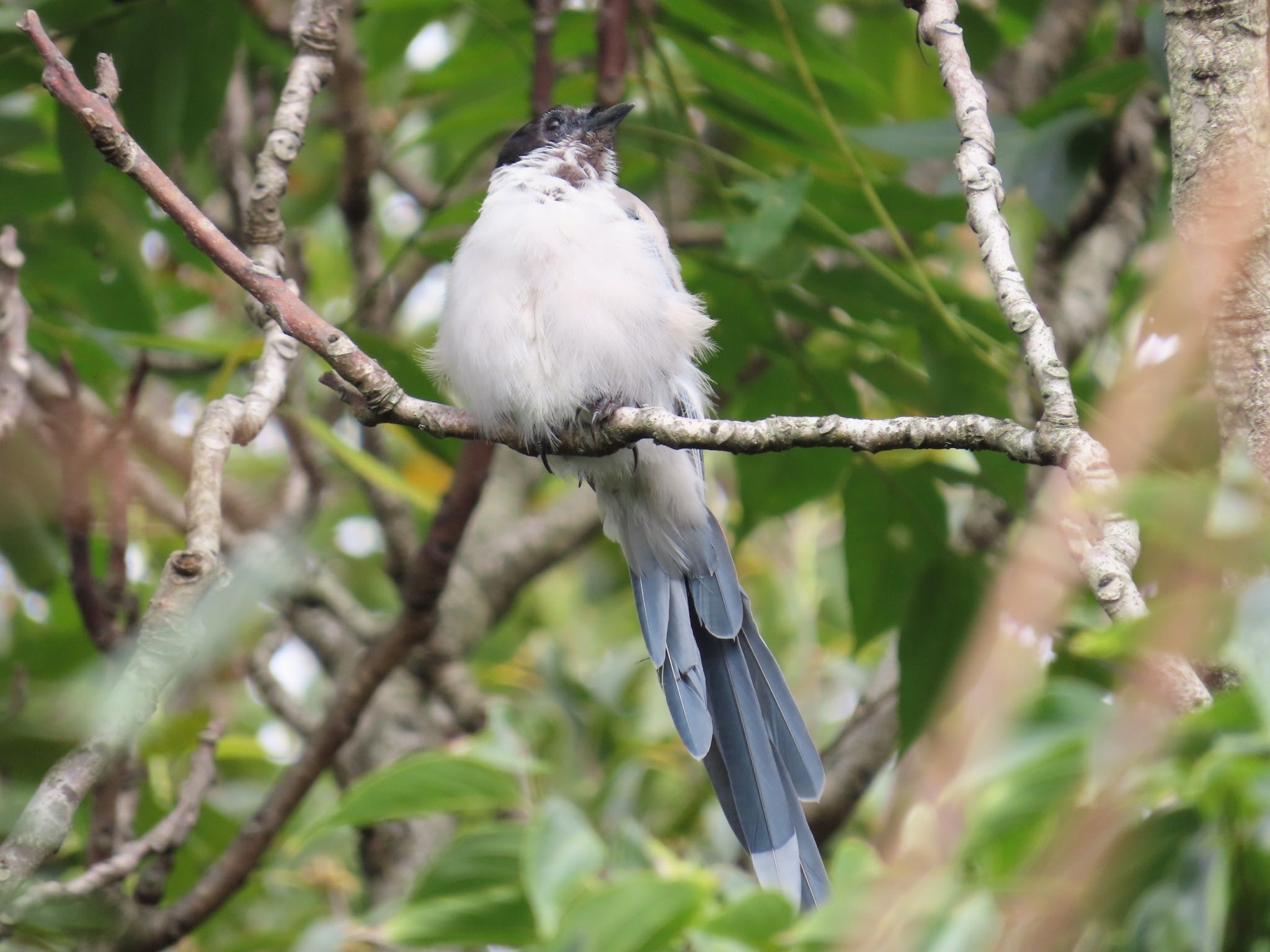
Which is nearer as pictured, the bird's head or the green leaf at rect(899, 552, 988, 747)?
the green leaf at rect(899, 552, 988, 747)

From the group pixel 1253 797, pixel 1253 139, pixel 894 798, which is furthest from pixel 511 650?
pixel 1253 797

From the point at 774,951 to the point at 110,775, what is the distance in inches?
88.6

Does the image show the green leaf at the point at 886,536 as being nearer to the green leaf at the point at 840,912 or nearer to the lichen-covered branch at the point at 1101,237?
the lichen-covered branch at the point at 1101,237

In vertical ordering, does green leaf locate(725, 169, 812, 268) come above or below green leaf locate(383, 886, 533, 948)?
above

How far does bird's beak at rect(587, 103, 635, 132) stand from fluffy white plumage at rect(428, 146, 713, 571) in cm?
29

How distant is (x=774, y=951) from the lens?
2.06 metres

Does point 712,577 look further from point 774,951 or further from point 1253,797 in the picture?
point 1253,797

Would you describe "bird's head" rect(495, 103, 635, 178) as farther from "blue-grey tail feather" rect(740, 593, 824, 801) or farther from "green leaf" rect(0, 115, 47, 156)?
"blue-grey tail feather" rect(740, 593, 824, 801)

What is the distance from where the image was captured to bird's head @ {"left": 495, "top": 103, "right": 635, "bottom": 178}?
399cm

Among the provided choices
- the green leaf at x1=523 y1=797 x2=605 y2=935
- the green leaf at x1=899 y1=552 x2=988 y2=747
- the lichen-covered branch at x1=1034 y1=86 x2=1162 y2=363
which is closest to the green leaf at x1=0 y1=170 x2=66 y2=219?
the green leaf at x1=523 y1=797 x2=605 y2=935

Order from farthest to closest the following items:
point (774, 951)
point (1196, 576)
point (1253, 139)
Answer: point (1253, 139), point (774, 951), point (1196, 576)

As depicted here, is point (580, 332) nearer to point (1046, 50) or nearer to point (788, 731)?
point (788, 731)

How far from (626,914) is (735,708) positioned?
149 centimetres

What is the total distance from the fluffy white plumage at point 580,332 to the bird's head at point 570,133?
0.62ft
